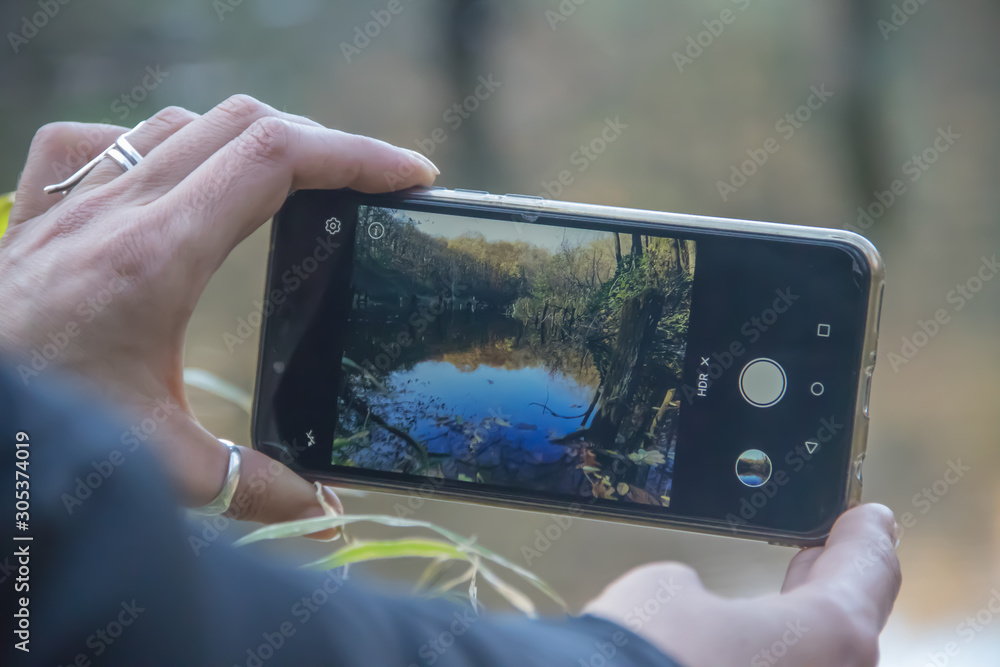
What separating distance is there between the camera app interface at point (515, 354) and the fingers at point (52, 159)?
0.96 ft

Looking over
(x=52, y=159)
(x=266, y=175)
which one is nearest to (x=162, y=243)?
(x=266, y=175)

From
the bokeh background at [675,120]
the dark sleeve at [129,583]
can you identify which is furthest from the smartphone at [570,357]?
the bokeh background at [675,120]

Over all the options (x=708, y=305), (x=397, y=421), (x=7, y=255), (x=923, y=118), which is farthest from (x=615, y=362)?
(x=923, y=118)

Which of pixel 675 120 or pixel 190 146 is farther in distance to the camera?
pixel 675 120

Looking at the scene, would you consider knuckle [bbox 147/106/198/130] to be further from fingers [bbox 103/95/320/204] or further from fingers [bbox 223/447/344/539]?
fingers [bbox 223/447/344/539]

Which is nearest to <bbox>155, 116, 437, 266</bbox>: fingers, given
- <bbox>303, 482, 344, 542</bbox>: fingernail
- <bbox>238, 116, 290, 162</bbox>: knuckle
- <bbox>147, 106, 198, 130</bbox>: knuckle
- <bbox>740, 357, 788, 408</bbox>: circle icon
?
<bbox>238, 116, 290, 162</bbox>: knuckle

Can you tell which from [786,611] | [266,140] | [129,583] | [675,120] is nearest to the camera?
[129,583]

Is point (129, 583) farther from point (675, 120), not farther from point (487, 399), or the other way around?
point (675, 120)

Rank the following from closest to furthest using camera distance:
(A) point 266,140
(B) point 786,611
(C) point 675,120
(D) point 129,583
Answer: (D) point 129,583
(B) point 786,611
(A) point 266,140
(C) point 675,120

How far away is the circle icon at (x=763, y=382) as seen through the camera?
2.01 ft

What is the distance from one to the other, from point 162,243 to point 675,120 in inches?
59.1

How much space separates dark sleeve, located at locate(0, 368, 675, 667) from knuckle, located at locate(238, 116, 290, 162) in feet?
1.05

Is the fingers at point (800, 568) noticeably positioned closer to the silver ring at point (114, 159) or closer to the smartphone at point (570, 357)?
the smartphone at point (570, 357)

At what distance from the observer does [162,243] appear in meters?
0.54
